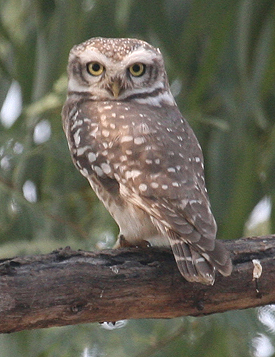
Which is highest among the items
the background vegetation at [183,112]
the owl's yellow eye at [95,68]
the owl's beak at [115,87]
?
the owl's yellow eye at [95,68]

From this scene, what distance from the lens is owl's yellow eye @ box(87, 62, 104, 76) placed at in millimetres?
4070

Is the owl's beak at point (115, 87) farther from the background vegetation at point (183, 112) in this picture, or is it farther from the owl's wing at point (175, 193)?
the background vegetation at point (183, 112)

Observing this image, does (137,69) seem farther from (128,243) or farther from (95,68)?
(128,243)

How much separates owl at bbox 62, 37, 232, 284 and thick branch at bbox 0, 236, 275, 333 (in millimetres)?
141

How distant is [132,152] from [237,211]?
6.69ft

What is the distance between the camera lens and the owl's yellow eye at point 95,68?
13.4ft

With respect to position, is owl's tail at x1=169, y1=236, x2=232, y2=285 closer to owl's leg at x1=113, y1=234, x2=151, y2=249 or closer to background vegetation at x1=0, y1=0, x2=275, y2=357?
owl's leg at x1=113, y1=234, x2=151, y2=249

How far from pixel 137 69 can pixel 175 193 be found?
1013 mm

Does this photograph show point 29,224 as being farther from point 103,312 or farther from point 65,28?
point 103,312

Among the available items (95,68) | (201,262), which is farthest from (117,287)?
(95,68)

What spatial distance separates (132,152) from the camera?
346 centimetres

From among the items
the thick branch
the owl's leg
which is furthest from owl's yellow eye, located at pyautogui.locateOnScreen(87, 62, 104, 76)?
the thick branch

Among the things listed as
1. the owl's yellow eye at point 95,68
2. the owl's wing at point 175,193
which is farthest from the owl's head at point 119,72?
the owl's wing at point 175,193

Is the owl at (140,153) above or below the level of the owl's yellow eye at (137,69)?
below
